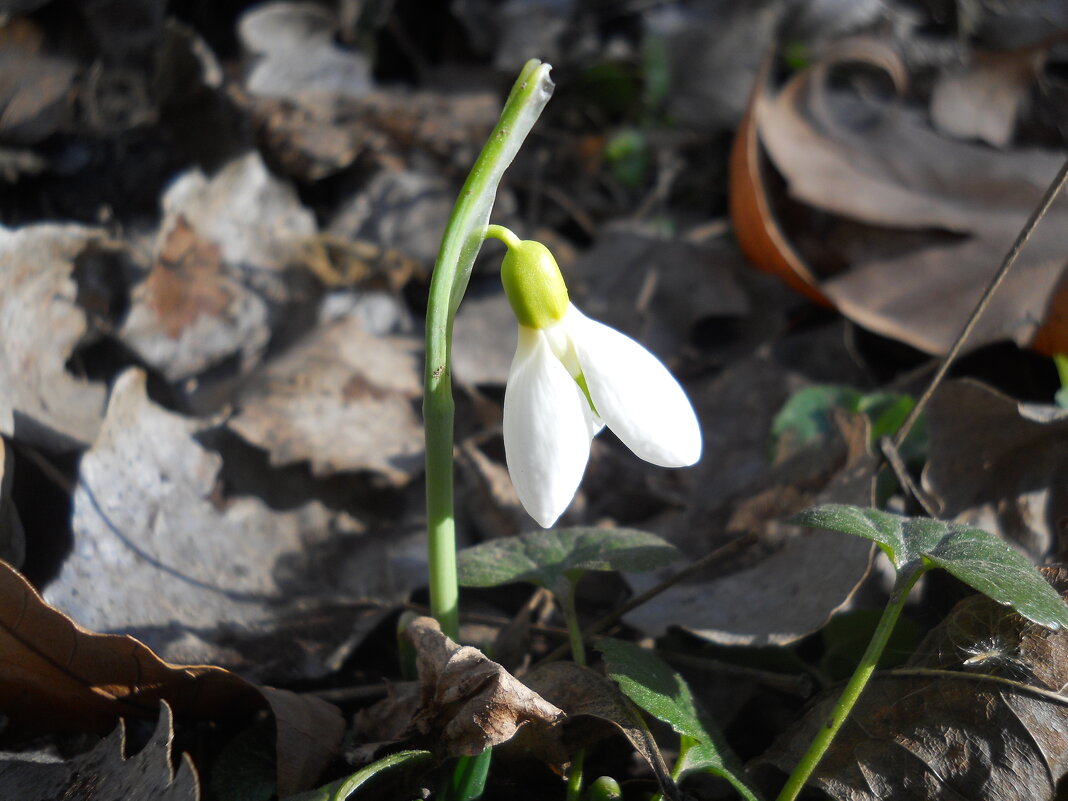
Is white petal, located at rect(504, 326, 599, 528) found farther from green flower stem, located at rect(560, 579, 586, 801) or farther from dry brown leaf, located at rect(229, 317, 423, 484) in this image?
dry brown leaf, located at rect(229, 317, 423, 484)

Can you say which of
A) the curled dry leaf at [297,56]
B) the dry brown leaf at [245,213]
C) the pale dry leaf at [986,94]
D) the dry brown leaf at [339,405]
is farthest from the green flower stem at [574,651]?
the pale dry leaf at [986,94]

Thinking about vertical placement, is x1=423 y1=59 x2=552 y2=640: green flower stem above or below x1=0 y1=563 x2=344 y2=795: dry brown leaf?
above

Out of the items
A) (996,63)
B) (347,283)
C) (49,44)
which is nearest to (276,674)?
(347,283)

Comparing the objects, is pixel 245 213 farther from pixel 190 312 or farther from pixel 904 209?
pixel 904 209

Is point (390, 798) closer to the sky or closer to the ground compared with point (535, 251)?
closer to the ground

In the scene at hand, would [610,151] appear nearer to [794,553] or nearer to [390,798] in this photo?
[794,553]

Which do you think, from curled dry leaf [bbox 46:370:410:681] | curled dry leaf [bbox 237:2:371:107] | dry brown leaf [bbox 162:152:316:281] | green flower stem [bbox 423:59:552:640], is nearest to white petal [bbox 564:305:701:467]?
green flower stem [bbox 423:59:552:640]

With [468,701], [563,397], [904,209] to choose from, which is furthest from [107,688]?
[904,209]
